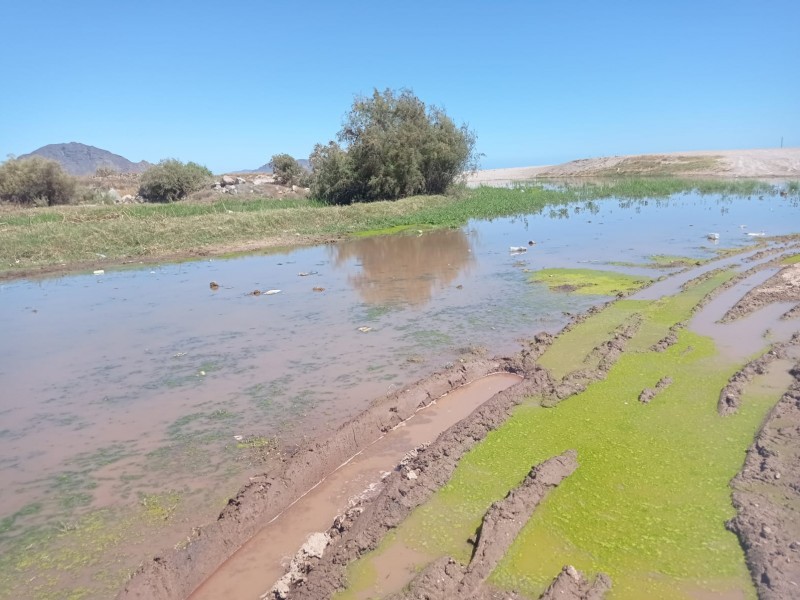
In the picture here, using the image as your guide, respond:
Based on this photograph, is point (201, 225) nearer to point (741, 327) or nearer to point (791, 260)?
point (741, 327)

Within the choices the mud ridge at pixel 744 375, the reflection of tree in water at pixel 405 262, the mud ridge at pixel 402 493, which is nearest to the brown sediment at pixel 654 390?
the mud ridge at pixel 744 375

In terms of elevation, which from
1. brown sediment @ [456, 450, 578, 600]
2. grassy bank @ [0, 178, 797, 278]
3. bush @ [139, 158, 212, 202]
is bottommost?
brown sediment @ [456, 450, 578, 600]

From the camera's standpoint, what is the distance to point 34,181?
33.8 metres

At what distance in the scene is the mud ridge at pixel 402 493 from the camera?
3.74 metres

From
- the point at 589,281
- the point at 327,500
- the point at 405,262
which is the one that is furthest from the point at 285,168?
the point at 327,500

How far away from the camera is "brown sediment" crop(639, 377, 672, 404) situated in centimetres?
614

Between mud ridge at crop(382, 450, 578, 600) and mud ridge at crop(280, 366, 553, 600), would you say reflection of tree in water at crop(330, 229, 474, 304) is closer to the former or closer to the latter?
mud ridge at crop(280, 366, 553, 600)

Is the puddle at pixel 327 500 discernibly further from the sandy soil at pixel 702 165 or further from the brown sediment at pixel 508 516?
the sandy soil at pixel 702 165

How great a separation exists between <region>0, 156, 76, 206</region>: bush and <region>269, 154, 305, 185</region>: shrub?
14.4 m

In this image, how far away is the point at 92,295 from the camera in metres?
13.9

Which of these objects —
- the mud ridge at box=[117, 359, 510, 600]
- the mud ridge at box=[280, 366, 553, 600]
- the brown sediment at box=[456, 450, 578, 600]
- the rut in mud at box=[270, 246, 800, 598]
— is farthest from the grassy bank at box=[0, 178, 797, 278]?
the brown sediment at box=[456, 450, 578, 600]

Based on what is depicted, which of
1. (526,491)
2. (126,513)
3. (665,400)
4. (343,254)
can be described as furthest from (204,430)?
(343,254)

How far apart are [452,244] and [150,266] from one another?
1017 cm

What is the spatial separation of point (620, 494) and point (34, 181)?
39.1 meters
